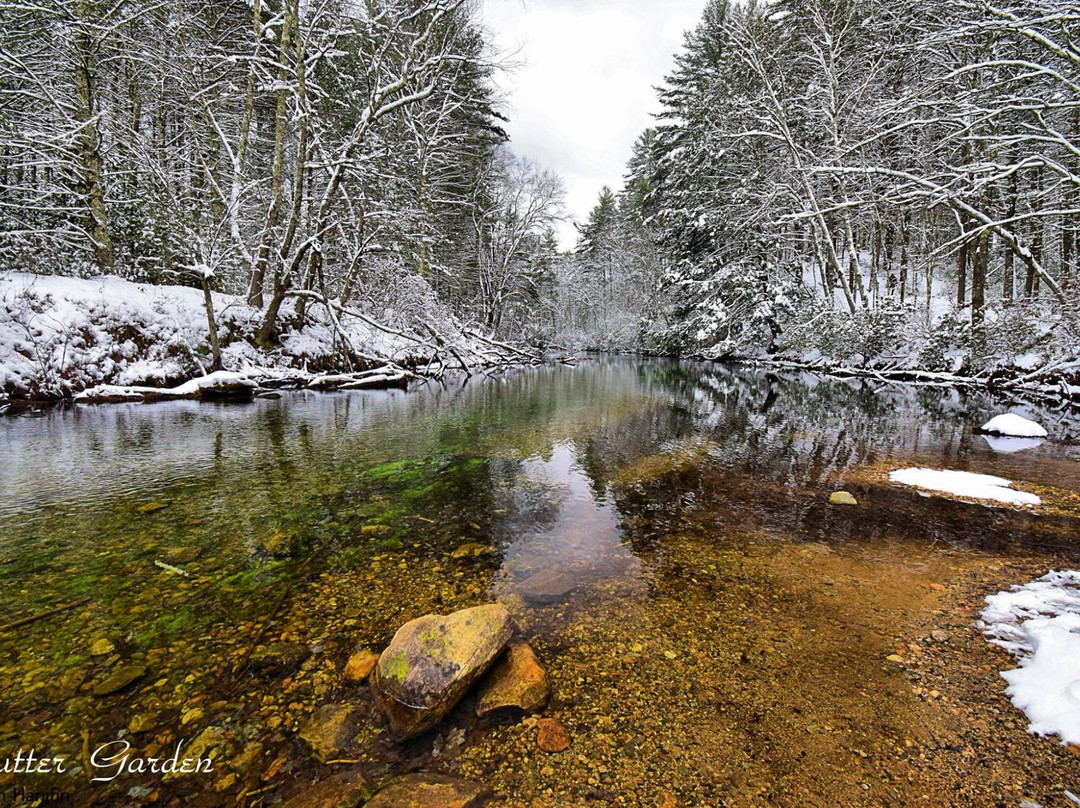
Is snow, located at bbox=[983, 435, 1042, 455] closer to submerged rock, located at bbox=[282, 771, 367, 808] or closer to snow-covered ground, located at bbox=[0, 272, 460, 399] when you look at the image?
submerged rock, located at bbox=[282, 771, 367, 808]

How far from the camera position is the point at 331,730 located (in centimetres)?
208

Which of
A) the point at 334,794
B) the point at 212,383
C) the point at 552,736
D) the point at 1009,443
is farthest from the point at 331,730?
the point at 212,383

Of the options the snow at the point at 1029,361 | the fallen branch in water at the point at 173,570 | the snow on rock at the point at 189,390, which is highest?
the snow at the point at 1029,361

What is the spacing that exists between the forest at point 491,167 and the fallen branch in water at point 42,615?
33.2ft

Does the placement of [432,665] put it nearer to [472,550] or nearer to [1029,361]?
[472,550]

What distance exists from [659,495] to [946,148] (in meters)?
16.5

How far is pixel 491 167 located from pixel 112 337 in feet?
73.2

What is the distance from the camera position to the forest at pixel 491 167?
10719 mm

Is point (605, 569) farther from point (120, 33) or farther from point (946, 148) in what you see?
point (946, 148)

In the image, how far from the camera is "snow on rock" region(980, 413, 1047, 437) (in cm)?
816

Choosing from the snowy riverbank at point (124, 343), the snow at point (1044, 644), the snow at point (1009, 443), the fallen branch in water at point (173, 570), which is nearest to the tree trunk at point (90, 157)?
the snowy riverbank at point (124, 343)

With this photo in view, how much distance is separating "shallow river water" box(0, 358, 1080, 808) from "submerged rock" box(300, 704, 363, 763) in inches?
1.6

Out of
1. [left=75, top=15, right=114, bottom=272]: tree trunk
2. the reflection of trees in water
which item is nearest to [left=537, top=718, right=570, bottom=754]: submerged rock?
the reflection of trees in water

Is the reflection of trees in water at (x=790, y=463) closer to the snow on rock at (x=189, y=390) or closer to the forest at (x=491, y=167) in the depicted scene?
the forest at (x=491, y=167)
